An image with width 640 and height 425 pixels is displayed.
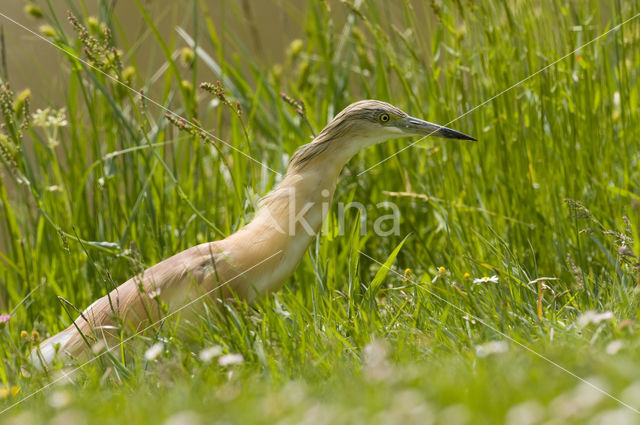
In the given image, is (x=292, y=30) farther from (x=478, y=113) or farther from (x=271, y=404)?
(x=271, y=404)

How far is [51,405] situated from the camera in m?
2.15

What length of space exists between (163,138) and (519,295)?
225 centimetres

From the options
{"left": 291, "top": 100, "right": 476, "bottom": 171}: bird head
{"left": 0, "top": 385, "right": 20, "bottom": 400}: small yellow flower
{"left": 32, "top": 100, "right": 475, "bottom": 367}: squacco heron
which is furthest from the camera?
{"left": 291, "top": 100, "right": 476, "bottom": 171}: bird head

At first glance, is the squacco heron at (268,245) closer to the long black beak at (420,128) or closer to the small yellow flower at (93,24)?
the long black beak at (420,128)

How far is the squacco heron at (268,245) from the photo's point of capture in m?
3.18

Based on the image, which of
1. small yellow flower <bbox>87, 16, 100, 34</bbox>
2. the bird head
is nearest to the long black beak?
the bird head

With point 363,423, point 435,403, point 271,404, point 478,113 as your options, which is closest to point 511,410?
point 435,403

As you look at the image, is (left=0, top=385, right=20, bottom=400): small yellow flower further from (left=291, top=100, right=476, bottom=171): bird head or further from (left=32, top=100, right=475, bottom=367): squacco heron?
(left=291, top=100, right=476, bottom=171): bird head

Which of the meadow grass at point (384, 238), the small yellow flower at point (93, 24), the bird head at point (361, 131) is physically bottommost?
the meadow grass at point (384, 238)

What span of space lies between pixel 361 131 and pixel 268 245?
615 millimetres

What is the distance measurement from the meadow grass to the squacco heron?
0.35 ft

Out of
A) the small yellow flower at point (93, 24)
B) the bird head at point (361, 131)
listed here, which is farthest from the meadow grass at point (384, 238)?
the bird head at point (361, 131)

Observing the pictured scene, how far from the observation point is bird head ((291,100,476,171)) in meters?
3.35

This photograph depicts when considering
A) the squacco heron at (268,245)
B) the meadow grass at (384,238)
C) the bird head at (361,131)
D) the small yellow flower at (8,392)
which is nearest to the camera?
the meadow grass at (384,238)
